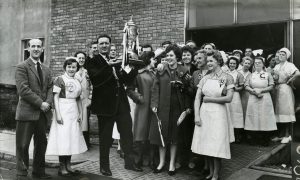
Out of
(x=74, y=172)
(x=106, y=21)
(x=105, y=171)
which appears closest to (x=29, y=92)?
(x=74, y=172)

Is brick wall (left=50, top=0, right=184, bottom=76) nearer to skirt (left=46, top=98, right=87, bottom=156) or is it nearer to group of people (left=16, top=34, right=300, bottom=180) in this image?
group of people (left=16, top=34, right=300, bottom=180)

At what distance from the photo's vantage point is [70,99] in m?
4.88

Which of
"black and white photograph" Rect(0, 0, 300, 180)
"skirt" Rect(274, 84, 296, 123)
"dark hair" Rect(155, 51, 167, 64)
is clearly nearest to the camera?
"black and white photograph" Rect(0, 0, 300, 180)

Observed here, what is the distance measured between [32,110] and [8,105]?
516 centimetres

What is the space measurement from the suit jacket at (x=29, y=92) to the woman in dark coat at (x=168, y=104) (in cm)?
160

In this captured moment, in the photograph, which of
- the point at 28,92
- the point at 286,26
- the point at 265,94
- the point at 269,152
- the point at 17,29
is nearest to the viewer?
the point at 28,92

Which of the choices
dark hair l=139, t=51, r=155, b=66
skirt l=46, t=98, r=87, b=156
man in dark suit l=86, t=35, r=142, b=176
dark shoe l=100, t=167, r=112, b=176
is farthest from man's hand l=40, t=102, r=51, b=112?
dark hair l=139, t=51, r=155, b=66

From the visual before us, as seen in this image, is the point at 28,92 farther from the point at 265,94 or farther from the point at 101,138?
the point at 265,94

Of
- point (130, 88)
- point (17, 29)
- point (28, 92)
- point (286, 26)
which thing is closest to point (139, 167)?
point (130, 88)

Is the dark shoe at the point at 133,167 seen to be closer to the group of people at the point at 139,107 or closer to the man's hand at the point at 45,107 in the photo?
the group of people at the point at 139,107

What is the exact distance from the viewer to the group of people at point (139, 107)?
442 cm

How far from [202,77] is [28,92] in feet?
8.15

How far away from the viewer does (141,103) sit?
200 inches

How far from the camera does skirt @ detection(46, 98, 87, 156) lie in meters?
4.73
